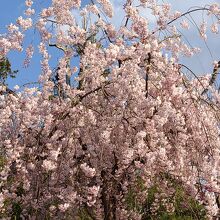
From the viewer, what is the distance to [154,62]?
5734 mm

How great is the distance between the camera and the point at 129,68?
17.4ft

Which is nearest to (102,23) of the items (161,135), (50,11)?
(50,11)

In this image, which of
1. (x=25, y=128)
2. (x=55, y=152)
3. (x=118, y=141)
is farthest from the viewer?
(x=25, y=128)

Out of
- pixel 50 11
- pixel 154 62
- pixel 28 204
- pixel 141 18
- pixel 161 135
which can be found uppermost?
pixel 50 11

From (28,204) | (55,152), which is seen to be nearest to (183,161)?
(55,152)

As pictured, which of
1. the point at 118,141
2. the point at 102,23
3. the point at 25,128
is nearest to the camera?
the point at 118,141

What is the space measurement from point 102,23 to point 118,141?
1728mm

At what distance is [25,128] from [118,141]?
1.17 meters

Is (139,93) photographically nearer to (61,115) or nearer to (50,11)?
(61,115)

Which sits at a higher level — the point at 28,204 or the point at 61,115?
the point at 61,115

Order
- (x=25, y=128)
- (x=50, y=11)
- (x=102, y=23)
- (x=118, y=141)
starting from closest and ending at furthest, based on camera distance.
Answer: (x=118, y=141)
(x=25, y=128)
(x=102, y=23)
(x=50, y=11)

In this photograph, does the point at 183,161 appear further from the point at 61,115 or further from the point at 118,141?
the point at 61,115

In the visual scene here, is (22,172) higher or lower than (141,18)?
lower

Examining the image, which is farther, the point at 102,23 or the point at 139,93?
the point at 102,23
